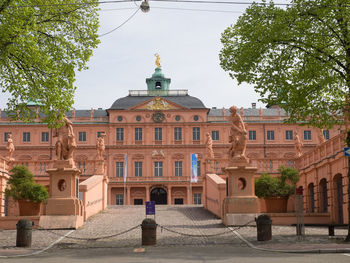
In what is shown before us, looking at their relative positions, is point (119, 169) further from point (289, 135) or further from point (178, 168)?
point (289, 135)

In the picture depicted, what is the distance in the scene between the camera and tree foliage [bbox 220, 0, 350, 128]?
52.3 feet

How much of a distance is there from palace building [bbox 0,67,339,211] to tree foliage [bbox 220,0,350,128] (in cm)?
4517

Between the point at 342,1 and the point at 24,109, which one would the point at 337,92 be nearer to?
the point at 342,1

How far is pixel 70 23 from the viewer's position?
1816cm

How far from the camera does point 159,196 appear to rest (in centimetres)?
6238

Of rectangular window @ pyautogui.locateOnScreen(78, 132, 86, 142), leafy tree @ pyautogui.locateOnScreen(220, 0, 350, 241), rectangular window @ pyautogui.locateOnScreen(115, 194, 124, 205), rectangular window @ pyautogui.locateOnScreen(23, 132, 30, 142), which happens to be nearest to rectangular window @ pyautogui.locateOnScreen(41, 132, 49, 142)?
rectangular window @ pyautogui.locateOnScreen(23, 132, 30, 142)

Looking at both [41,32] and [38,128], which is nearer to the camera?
[41,32]

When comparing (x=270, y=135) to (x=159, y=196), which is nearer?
(x=159, y=196)

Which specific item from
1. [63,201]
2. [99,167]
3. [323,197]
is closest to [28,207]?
[63,201]

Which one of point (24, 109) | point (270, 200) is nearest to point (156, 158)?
point (270, 200)

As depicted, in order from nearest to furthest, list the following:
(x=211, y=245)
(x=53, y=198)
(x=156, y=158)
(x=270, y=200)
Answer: (x=211, y=245)
(x=53, y=198)
(x=270, y=200)
(x=156, y=158)

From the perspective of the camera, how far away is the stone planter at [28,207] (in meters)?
22.3

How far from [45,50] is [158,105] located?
46816 millimetres

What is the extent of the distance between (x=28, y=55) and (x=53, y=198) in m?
6.41
